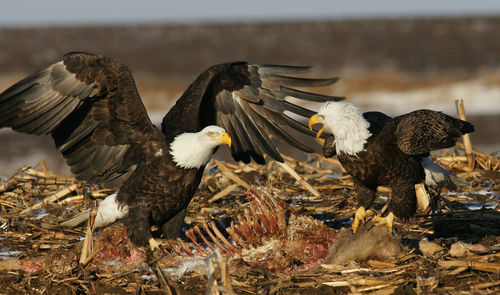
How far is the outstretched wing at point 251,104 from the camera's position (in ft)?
18.6

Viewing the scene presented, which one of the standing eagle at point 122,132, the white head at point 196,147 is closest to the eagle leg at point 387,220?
the standing eagle at point 122,132

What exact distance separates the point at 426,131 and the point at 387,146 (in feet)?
1.02

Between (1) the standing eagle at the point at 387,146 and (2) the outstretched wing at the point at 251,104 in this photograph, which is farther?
(2) the outstretched wing at the point at 251,104

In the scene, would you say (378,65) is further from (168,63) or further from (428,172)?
(428,172)

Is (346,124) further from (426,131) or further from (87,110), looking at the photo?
(87,110)

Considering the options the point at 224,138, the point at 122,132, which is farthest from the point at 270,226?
the point at 122,132

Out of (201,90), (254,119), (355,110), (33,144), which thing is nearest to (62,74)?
(201,90)

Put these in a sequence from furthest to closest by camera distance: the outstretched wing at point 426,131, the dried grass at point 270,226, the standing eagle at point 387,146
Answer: the standing eagle at point 387,146 → the outstretched wing at point 426,131 → the dried grass at point 270,226

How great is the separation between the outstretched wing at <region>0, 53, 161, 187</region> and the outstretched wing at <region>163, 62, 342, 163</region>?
1.89ft

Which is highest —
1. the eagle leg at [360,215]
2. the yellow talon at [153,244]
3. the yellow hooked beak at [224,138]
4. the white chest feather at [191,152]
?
the yellow hooked beak at [224,138]

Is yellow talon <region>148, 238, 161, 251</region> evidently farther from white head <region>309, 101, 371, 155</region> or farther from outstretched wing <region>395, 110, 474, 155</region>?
outstretched wing <region>395, 110, 474, 155</region>

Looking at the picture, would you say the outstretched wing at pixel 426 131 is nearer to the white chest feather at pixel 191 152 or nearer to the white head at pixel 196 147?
the white head at pixel 196 147

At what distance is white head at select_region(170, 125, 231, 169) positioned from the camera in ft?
15.9

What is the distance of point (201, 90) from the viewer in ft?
18.0
